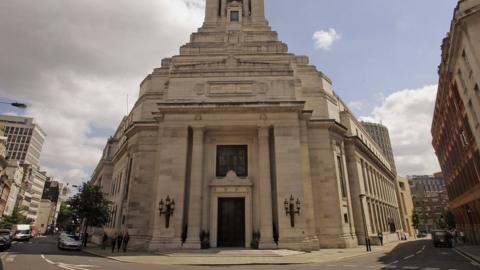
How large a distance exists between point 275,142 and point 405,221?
63.5 meters

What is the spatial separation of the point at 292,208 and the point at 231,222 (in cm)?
573

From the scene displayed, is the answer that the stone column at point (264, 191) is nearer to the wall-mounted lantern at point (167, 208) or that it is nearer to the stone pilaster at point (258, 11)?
the wall-mounted lantern at point (167, 208)

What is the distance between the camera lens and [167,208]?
24484 millimetres

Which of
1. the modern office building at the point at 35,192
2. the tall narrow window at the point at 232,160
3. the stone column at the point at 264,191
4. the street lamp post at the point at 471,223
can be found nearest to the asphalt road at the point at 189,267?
the stone column at the point at 264,191

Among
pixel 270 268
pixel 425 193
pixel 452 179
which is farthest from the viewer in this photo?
pixel 425 193

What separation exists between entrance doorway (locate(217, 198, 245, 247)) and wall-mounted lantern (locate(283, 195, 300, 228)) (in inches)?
164

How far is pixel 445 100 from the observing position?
32812 millimetres

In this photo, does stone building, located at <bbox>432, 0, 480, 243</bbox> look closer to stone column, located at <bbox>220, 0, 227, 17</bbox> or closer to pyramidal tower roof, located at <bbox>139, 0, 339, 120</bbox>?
pyramidal tower roof, located at <bbox>139, 0, 339, 120</bbox>

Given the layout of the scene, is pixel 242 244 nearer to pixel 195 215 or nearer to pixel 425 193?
pixel 195 215

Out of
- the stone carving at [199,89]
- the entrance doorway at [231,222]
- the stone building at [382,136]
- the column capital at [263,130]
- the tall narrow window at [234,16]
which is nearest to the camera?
the entrance doorway at [231,222]

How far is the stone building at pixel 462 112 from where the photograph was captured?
2044 cm

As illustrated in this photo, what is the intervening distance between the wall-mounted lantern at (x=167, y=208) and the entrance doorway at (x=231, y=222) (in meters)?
4.43

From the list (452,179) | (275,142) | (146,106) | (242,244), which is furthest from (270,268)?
(452,179)

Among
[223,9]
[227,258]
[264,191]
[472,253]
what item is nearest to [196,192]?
[264,191]
